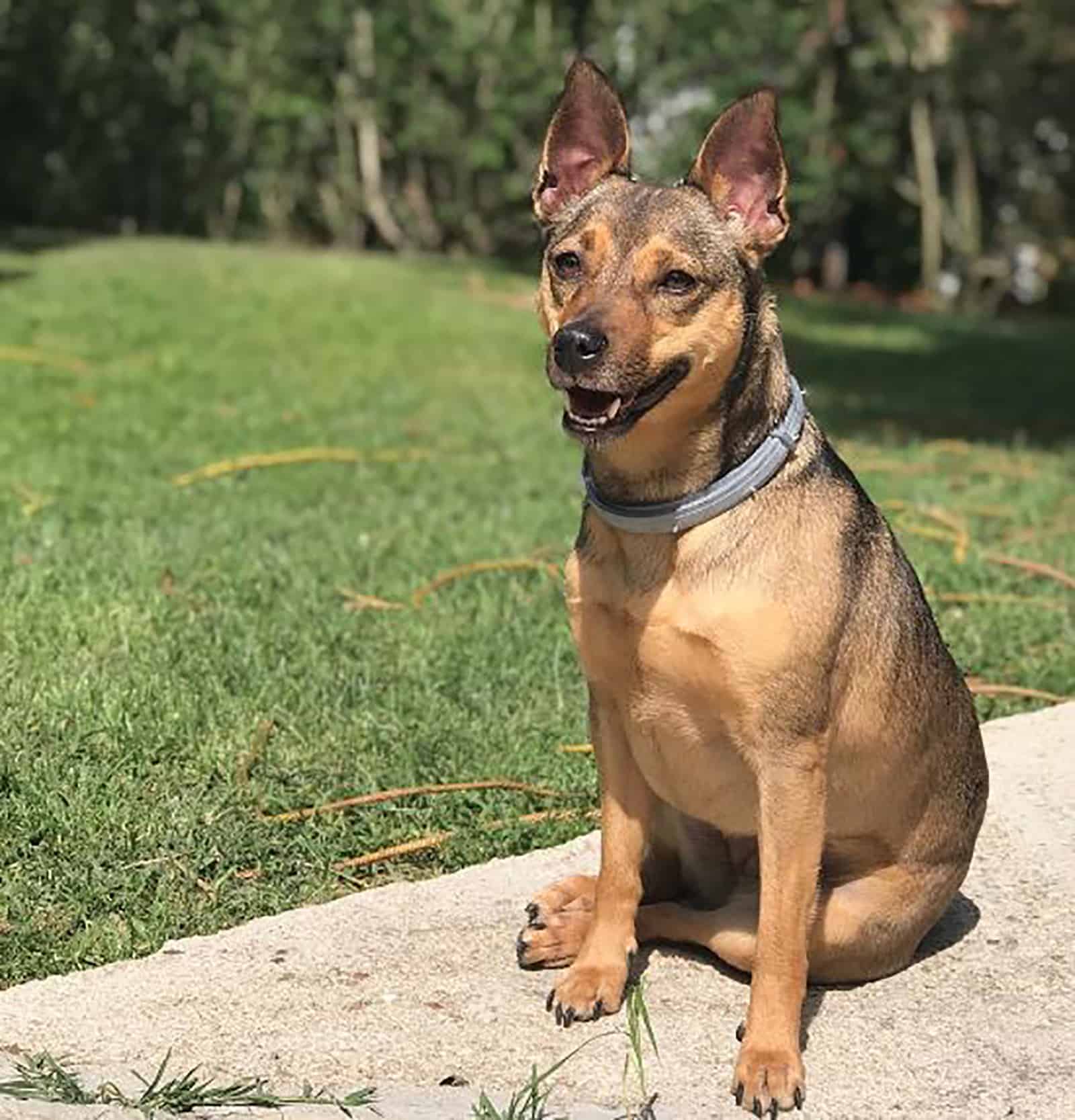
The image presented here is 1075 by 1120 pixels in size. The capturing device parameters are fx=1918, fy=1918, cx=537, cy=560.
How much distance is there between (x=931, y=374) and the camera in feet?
46.8

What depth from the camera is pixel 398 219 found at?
19.8 m

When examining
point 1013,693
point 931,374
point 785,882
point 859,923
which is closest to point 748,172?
point 785,882

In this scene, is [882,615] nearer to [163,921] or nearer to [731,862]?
[731,862]

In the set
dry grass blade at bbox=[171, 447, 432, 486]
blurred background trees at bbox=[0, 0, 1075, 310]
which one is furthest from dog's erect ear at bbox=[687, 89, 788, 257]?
blurred background trees at bbox=[0, 0, 1075, 310]

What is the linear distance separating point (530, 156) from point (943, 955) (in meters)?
15.0

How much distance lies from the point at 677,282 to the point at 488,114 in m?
14.7

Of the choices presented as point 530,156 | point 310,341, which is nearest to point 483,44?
point 530,156

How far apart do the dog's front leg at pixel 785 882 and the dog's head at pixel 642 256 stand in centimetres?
75

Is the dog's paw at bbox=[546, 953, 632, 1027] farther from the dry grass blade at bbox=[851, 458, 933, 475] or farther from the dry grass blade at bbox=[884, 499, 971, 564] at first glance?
the dry grass blade at bbox=[851, 458, 933, 475]

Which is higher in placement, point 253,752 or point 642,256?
point 642,256

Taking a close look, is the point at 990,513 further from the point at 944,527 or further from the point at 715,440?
the point at 715,440

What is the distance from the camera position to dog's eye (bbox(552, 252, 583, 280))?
393cm

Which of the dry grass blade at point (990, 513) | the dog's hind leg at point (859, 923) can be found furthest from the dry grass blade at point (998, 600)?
the dog's hind leg at point (859, 923)

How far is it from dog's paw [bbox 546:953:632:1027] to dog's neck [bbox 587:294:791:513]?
40.2 inches
